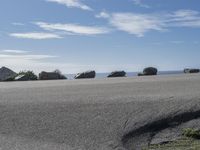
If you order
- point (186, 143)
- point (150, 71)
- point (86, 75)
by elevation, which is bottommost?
point (186, 143)

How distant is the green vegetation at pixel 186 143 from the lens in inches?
254

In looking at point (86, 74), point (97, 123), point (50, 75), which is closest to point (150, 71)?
point (86, 74)

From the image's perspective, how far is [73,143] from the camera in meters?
6.96

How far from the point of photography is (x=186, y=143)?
662 centimetres

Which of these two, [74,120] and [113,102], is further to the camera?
[113,102]

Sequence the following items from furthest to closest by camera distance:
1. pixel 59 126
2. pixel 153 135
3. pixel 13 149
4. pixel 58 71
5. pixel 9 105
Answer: pixel 58 71 → pixel 9 105 → pixel 59 126 → pixel 153 135 → pixel 13 149

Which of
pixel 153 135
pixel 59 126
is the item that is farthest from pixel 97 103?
pixel 153 135

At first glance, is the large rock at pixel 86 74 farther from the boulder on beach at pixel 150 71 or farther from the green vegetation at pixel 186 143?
the green vegetation at pixel 186 143

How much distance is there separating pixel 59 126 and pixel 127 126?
119 cm

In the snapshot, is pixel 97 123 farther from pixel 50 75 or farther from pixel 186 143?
pixel 50 75

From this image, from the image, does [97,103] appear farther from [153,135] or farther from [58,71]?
[58,71]

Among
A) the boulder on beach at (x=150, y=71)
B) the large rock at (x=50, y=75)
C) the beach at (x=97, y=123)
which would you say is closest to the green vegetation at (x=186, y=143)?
the beach at (x=97, y=123)

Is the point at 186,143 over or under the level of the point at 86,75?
under

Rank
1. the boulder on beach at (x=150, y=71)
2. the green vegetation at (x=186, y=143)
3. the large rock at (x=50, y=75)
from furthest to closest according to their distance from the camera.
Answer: the boulder on beach at (x=150, y=71) < the large rock at (x=50, y=75) < the green vegetation at (x=186, y=143)
